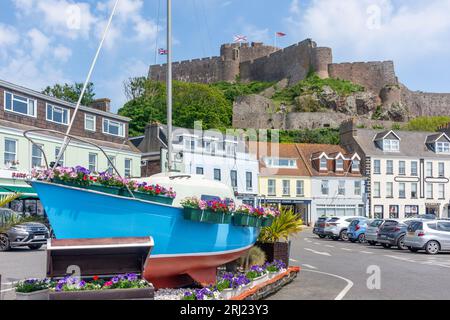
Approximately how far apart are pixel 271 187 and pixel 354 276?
127 ft

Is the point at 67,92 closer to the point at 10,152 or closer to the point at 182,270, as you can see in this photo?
the point at 10,152

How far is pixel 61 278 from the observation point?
321 inches

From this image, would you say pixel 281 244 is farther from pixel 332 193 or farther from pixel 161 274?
pixel 332 193

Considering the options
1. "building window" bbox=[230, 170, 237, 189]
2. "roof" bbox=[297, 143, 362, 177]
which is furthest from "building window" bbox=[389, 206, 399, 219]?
"building window" bbox=[230, 170, 237, 189]

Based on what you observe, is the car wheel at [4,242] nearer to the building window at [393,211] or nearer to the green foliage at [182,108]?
the green foliage at [182,108]

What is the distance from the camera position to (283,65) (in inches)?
4311

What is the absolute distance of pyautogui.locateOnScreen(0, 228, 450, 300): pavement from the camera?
1132cm

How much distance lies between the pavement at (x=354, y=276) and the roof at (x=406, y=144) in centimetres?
3630

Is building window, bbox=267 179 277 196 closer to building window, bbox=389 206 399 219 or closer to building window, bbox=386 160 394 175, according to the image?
building window, bbox=386 160 394 175

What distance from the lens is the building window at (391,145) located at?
5684cm

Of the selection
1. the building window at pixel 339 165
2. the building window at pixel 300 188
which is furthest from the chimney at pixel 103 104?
the building window at pixel 339 165

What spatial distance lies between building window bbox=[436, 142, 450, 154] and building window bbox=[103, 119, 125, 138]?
3444 cm

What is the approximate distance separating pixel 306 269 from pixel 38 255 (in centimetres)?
1014
